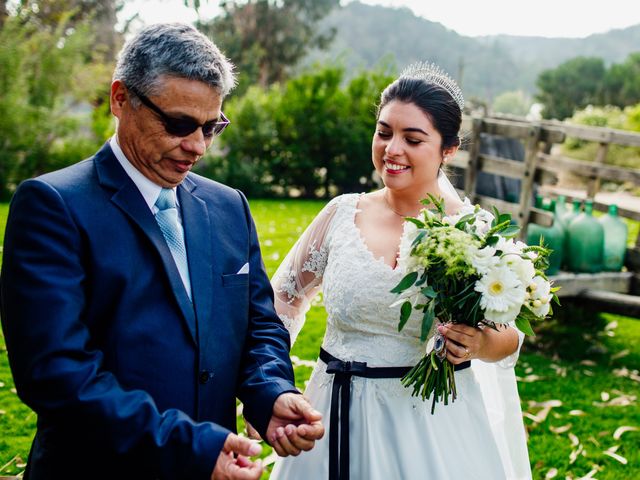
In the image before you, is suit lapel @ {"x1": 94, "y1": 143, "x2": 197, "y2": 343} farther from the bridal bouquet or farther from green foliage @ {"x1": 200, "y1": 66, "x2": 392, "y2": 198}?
green foliage @ {"x1": 200, "y1": 66, "x2": 392, "y2": 198}

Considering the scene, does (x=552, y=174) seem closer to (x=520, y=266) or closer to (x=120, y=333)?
(x=520, y=266)

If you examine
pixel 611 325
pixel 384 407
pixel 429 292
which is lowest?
pixel 611 325

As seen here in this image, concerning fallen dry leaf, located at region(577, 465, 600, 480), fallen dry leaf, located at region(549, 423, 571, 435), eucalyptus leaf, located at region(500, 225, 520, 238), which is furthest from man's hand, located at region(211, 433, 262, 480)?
fallen dry leaf, located at region(549, 423, 571, 435)

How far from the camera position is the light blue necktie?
7.79 ft

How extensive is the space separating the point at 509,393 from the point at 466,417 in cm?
53

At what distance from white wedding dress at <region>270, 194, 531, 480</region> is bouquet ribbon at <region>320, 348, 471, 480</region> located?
A: 0.03m

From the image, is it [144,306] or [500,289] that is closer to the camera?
[144,306]

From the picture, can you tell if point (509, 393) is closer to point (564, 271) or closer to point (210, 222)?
point (210, 222)

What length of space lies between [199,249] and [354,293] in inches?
38.3

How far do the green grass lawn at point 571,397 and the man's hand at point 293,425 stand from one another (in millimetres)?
2635

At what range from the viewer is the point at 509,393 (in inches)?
139

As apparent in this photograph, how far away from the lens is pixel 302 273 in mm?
3561

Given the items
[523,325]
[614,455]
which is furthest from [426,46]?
[523,325]

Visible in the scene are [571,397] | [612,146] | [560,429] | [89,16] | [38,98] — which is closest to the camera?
[560,429]
